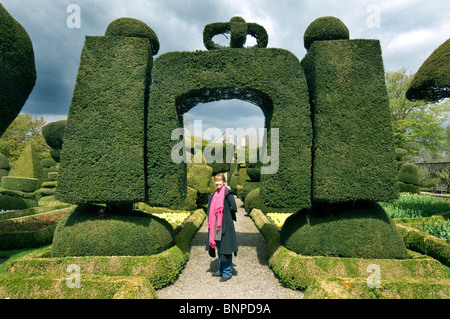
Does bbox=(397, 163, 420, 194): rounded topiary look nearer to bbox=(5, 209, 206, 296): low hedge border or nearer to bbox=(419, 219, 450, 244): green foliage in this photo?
bbox=(419, 219, 450, 244): green foliage

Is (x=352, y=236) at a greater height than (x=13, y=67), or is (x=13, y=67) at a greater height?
(x=13, y=67)

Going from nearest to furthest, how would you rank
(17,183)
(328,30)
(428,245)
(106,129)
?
(106,129), (328,30), (428,245), (17,183)

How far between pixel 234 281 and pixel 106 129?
4191mm

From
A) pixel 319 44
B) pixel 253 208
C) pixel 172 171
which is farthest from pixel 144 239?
pixel 253 208

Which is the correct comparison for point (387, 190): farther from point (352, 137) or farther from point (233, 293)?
point (233, 293)

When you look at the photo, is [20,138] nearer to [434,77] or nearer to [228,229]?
[228,229]

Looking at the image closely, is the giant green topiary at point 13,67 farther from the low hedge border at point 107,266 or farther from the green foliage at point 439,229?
the green foliage at point 439,229

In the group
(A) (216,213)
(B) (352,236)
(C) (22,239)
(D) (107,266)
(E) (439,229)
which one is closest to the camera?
(D) (107,266)

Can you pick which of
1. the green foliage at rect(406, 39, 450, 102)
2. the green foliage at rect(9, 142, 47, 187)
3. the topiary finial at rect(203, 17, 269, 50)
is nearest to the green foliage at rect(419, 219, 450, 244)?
the green foliage at rect(406, 39, 450, 102)

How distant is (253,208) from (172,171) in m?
6.96

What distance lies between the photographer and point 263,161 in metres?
5.45

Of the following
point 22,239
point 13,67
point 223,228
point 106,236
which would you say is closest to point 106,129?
point 106,236

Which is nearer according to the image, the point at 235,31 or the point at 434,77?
the point at 235,31

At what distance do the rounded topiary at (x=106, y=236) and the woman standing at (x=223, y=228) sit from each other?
1.18 metres
